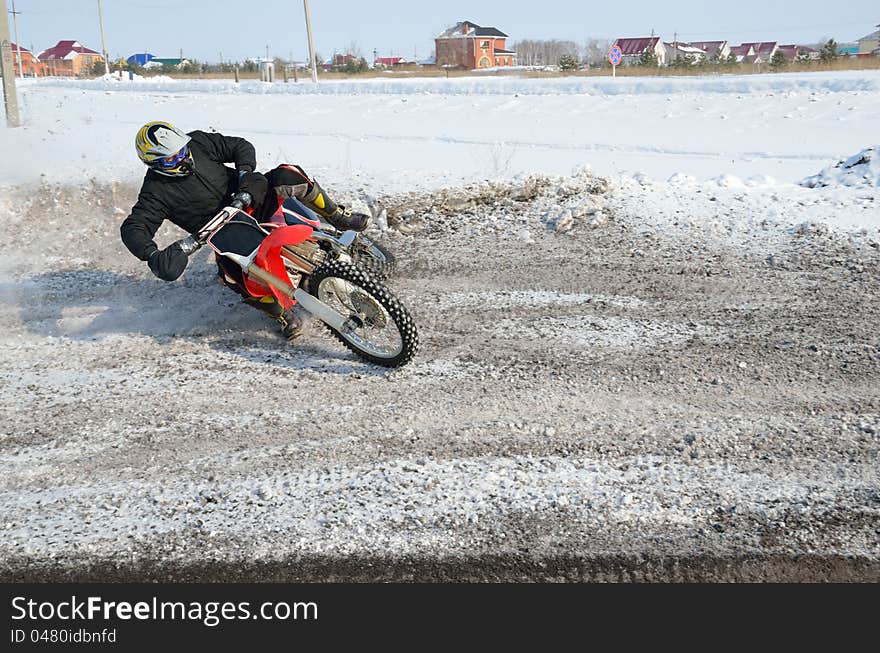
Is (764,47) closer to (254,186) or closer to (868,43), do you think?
(868,43)

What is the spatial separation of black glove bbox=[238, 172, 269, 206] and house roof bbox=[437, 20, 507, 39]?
260 ft

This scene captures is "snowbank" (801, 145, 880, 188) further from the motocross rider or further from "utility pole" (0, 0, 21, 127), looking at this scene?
"utility pole" (0, 0, 21, 127)

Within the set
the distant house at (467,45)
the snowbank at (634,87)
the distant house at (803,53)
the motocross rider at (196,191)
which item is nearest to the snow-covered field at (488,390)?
the motocross rider at (196,191)

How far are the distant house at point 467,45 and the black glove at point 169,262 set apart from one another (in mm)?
78237

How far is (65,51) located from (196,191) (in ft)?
350

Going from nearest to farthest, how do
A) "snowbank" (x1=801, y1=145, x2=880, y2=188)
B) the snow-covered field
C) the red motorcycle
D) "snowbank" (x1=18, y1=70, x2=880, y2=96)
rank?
the snow-covered field < the red motorcycle < "snowbank" (x1=801, y1=145, x2=880, y2=188) < "snowbank" (x1=18, y1=70, x2=880, y2=96)

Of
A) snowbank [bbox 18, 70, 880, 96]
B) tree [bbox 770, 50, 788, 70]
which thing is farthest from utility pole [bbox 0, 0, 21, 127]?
tree [bbox 770, 50, 788, 70]

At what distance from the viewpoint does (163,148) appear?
6074 mm

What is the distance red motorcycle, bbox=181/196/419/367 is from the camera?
593 centimetres

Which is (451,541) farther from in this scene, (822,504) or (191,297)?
(191,297)

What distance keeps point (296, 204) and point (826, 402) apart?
14.1 feet

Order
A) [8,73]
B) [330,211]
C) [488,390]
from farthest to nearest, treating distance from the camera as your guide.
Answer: [8,73], [330,211], [488,390]

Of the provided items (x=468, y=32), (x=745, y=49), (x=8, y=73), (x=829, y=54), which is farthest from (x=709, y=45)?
(x=8, y=73)

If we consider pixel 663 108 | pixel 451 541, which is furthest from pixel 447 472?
pixel 663 108
